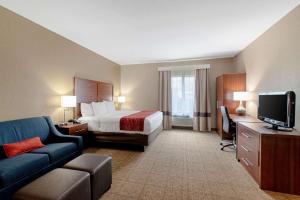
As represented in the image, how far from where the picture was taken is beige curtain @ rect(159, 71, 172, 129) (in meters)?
6.02

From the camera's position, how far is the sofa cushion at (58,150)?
7.55 ft

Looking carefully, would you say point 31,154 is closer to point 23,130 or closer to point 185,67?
point 23,130

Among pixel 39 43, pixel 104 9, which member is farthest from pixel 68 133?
pixel 104 9

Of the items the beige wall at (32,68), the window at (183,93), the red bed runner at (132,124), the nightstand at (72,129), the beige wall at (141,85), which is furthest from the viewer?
the beige wall at (141,85)

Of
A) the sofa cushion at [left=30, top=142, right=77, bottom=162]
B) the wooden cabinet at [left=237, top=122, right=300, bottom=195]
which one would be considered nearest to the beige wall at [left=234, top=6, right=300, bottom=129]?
the wooden cabinet at [left=237, top=122, right=300, bottom=195]

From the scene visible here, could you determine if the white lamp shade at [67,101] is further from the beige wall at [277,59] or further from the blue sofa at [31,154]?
the beige wall at [277,59]

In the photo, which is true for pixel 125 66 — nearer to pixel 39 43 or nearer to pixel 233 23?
pixel 39 43

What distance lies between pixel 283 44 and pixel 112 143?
416cm

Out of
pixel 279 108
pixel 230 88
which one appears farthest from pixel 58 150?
pixel 230 88

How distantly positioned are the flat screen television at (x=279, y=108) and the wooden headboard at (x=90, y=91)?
4267 mm

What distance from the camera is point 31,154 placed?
2178 millimetres

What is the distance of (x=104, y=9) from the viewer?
2512mm

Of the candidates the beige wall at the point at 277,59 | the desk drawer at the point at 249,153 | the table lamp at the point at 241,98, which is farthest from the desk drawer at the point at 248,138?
the table lamp at the point at 241,98

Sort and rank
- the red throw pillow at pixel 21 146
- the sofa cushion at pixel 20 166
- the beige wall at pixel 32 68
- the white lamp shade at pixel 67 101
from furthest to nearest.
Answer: the white lamp shade at pixel 67 101 < the beige wall at pixel 32 68 < the red throw pillow at pixel 21 146 < the sofa cushion at pixel 20 166
